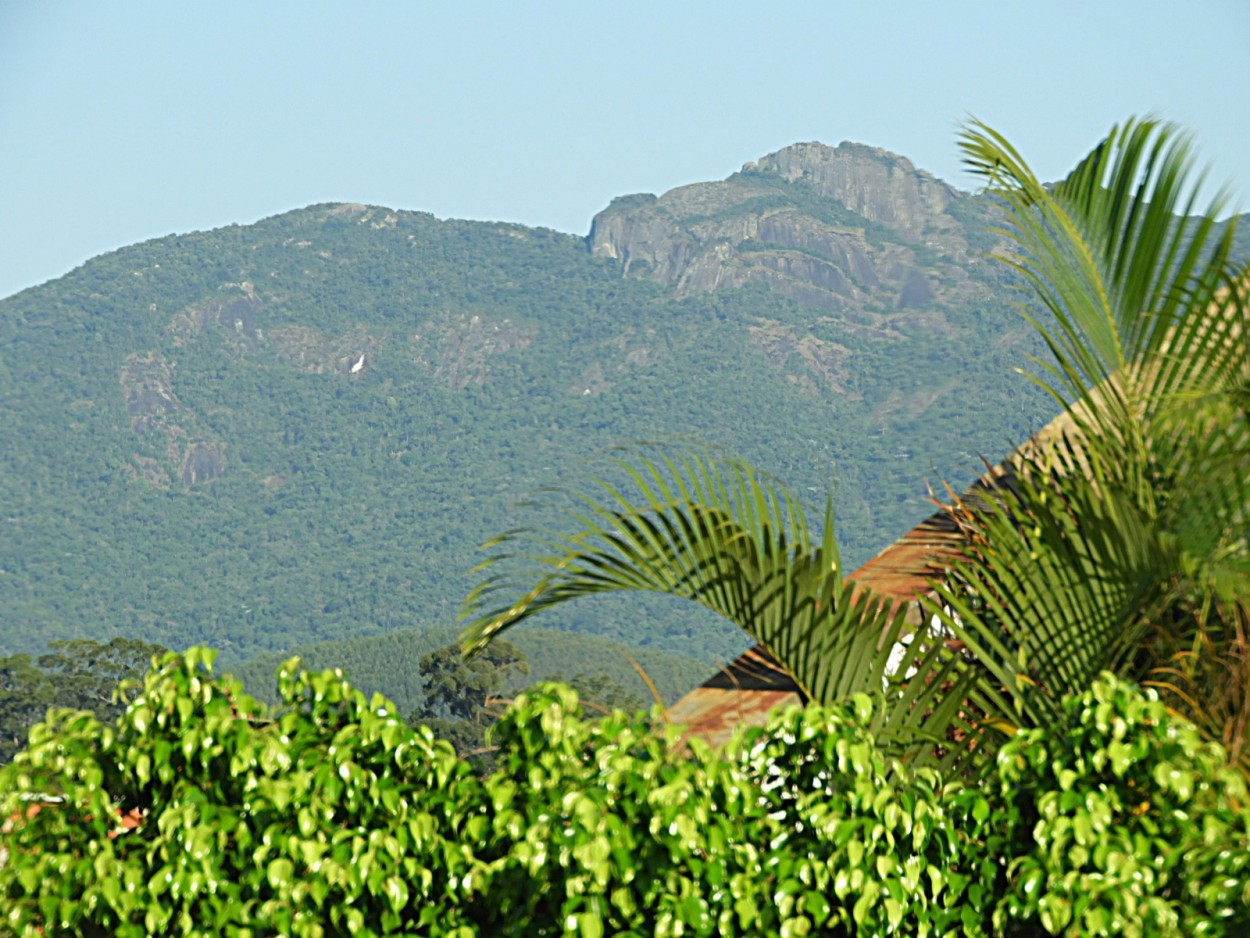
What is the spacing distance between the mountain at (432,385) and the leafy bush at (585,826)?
91.8 meters

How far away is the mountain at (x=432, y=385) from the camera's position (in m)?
115

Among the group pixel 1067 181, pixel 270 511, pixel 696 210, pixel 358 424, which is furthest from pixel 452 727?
pixel 696 210

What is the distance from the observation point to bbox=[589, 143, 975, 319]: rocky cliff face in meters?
161

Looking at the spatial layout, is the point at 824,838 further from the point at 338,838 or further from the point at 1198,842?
the point at 338,838

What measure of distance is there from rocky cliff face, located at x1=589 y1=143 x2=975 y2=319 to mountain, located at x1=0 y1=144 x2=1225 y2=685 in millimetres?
390

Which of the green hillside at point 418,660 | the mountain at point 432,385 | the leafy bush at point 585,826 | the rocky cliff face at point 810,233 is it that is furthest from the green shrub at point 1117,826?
the rocky cliff face at point 810,233

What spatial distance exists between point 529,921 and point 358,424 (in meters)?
149

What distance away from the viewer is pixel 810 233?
170 m

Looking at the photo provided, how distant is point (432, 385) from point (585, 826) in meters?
154

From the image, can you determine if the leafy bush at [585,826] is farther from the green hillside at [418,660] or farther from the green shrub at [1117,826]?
the green hillside at [418,660]

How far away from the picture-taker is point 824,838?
7.30 feet

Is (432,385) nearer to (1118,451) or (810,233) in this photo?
(810,233)

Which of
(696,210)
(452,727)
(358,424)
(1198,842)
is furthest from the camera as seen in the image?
(696,210)

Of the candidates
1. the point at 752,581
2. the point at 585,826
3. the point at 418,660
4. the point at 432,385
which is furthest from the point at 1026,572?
the point at 432,385
